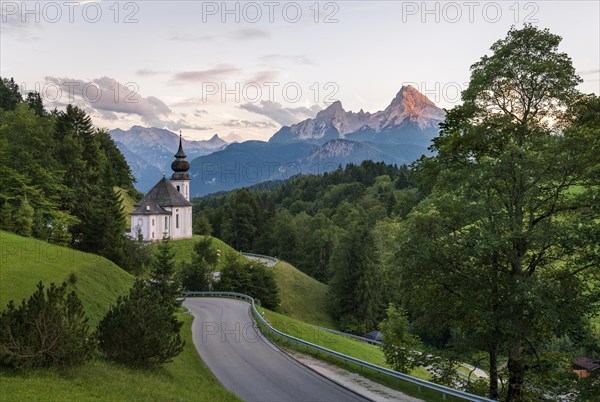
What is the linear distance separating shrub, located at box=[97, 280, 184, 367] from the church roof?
58.4m

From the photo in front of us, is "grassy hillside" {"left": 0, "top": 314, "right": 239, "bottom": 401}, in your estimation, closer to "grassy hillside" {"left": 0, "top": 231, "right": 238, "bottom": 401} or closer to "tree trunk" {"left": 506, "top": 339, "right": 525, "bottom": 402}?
"grassy hillside" {"left": 0, "top": 231, "right": 238, "bottom": 401}

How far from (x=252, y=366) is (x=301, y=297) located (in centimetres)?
4679

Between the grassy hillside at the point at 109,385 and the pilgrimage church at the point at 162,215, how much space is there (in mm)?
53357

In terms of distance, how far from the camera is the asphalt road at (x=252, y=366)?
62.7ft

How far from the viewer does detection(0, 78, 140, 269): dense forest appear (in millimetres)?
40469

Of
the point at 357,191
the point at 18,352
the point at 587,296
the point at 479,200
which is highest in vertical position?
the point at 357,191

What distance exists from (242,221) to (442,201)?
100582 mm

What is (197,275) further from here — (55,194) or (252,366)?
(252,366)

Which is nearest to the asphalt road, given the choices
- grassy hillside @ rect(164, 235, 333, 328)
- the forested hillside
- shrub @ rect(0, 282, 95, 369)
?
shrub @ rect(0, 282, 95, 369)

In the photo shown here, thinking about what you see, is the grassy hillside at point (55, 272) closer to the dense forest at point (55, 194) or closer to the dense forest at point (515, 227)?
the dense forest at point (55, 194)

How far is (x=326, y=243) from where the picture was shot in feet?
335

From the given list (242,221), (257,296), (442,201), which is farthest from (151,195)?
(442,201)

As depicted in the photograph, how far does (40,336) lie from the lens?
1432cm

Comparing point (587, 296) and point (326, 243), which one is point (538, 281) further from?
point (326, 243)
